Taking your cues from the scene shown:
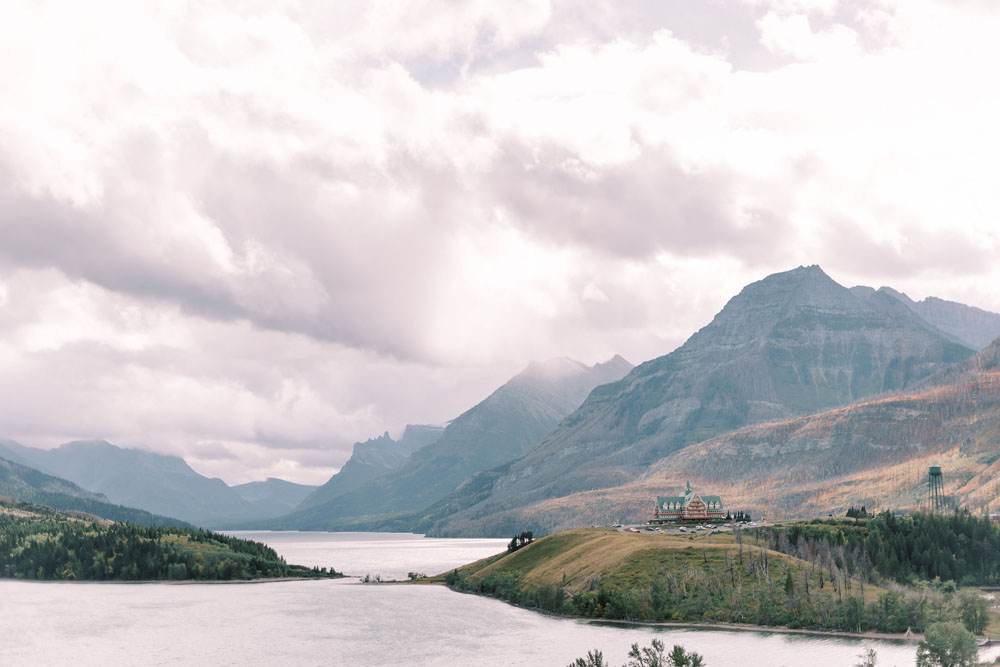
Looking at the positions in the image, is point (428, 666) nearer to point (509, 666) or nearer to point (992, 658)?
point (509, 666)

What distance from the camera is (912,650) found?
191 m

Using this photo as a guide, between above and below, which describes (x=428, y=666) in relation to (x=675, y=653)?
below

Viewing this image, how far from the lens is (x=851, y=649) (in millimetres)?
195875

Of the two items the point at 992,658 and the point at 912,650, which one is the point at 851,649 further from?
the point at 992,658

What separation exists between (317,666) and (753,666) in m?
93.2

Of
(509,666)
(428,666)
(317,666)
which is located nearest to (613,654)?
(509,666)

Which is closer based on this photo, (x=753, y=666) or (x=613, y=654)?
(x=753, y=666)

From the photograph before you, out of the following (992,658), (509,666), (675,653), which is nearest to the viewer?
(675,653)

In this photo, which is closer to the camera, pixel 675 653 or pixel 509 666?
pixel 675 653

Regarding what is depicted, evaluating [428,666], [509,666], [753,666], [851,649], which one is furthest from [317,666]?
[851,649]

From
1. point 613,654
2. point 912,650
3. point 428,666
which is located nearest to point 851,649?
point 912,650

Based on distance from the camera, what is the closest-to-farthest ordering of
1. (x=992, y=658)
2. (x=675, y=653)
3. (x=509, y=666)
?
Answer: (x=675, y=653) < (x=992, y=658) < (x=509, y=666)

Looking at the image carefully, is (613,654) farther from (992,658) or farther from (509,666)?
(992,658)

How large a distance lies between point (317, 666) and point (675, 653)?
308 feet
